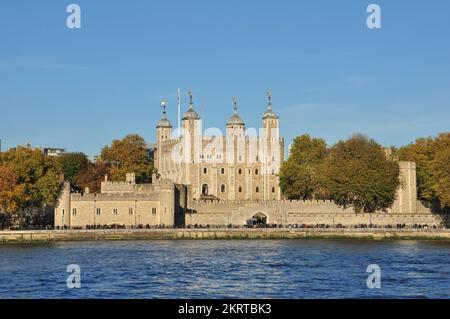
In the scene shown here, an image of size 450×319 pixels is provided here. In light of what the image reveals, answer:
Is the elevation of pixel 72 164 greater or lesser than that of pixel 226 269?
greater

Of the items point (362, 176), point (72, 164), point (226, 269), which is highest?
point (72, 164)

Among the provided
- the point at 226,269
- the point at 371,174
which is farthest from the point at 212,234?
the point at 226,269

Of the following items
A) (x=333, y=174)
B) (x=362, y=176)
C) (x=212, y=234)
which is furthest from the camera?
(x=333, y=174)

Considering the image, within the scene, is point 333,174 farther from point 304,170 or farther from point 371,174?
point 304,170

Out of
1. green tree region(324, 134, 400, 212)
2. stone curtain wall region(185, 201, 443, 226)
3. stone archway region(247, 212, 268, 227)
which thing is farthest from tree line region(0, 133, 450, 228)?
stone archway region(247, 212, 268, 227)

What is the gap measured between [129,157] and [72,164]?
10032 millimetres

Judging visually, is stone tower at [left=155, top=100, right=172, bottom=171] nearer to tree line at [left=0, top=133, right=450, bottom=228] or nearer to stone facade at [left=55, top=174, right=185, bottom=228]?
tree line at [left=0, top=133, right=450, bottom=228]

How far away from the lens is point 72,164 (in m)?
107

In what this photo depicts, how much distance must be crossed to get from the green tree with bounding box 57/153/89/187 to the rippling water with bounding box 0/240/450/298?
40.5 metres

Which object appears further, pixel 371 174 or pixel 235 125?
pixel 235 125

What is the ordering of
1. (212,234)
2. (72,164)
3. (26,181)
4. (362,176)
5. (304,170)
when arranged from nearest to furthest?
(212,234) → (26,181) → (362,176) → (304,170) → (72,164)

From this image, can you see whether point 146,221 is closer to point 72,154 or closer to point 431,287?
point 72,154

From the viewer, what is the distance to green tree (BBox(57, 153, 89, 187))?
347ft
